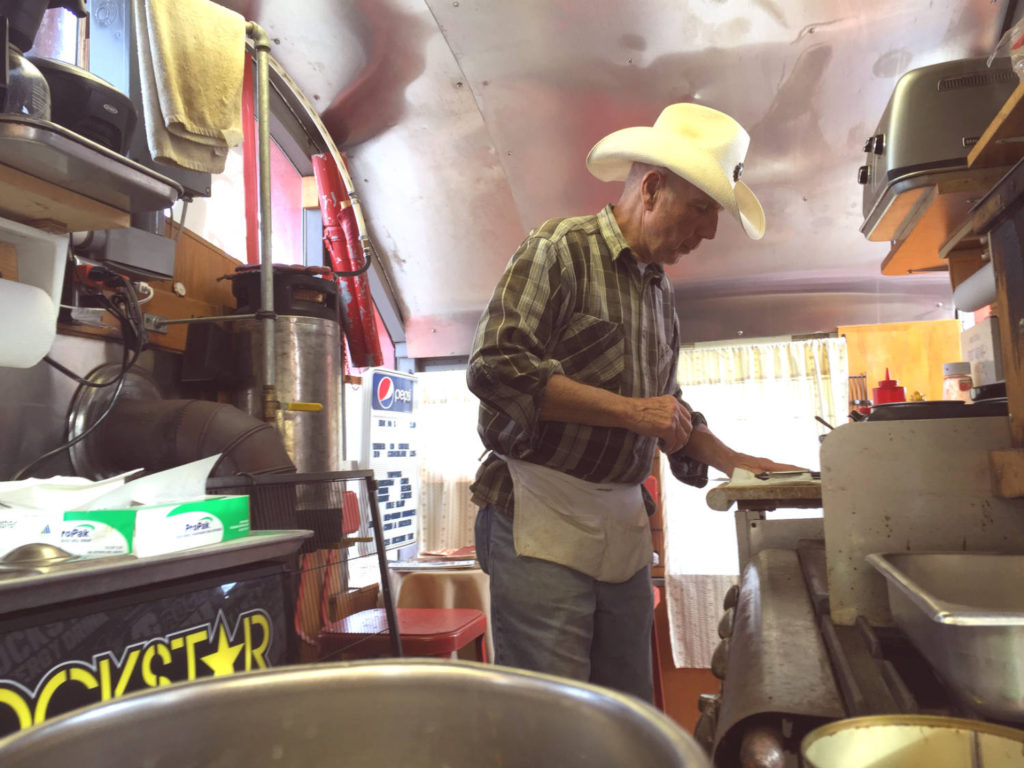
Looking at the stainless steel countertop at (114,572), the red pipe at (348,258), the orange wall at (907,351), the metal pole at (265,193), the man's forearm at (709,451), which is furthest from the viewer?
the orange wall at (907,351)

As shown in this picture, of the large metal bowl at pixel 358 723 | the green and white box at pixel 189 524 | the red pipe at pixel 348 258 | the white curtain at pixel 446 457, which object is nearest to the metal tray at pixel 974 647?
the large metal bowl at pixel 358 723

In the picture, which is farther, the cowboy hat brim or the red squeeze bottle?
the red squeeze bottle

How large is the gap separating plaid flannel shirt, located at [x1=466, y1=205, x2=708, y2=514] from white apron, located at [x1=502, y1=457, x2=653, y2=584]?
1.1 inches

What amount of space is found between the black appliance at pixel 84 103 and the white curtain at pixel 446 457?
9.09 ft

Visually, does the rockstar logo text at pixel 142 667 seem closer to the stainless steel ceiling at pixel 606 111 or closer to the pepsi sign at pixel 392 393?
the stainless steel ceiling at pixel 606 111

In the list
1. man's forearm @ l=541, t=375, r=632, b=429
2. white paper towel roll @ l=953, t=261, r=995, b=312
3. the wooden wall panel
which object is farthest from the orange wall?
the wooden wall panel

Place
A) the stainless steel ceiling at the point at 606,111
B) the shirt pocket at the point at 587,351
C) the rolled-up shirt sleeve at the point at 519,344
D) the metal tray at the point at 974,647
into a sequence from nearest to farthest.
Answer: the metal tray at the point at 974,647 → the rolled-up shirt sleeve at the point at 519,344 → the shirt pocket at the point at 587,351 → the stainless steel ceiling at the point at 606,111

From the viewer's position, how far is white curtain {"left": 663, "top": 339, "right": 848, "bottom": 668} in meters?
3.85

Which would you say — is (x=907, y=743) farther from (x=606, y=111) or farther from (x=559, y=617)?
(x=606, y=111)

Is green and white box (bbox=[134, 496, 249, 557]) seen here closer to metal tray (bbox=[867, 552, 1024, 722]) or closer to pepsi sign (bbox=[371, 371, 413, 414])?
metal tray (bbox=[867, 552, 1024, 722])

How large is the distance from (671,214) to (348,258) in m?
2.30

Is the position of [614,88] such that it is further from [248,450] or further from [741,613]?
[741,613]

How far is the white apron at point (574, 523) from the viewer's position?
4.66ft

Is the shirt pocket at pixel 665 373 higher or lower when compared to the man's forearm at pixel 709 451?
higher
